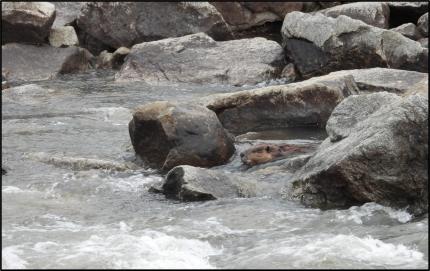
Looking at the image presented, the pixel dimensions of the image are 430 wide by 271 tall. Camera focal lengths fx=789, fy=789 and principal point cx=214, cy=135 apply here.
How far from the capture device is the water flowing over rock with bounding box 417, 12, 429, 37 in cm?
1738

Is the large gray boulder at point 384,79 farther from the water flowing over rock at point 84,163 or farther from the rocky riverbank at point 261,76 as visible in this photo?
the water flowing over rock at point 84,163

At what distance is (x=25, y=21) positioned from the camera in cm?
1578

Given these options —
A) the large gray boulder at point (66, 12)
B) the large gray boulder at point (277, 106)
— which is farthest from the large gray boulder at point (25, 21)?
the large gray boulder at point (277, 106)

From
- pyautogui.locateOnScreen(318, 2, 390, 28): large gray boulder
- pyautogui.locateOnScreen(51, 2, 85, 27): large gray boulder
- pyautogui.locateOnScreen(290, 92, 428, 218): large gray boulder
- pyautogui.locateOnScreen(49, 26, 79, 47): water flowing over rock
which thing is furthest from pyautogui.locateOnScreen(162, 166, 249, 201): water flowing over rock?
pyautogui.locateOnScreen(51, 2, 85, 27): large gray boulder

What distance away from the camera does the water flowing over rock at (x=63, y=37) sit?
16.6m

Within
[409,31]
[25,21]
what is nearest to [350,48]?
[409,31]

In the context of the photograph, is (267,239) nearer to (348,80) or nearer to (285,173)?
(285,173)

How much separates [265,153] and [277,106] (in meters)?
1.77

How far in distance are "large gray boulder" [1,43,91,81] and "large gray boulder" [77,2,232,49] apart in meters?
1.21

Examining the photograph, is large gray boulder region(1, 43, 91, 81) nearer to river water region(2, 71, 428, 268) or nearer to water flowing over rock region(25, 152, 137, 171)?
river water region(2, 71, 428, 268)

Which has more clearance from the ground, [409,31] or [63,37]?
[409,31]

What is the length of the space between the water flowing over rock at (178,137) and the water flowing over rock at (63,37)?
8.36 meters

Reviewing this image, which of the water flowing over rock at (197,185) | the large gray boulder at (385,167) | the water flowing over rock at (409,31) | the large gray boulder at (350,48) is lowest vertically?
the water flowing over rock at (409,31)

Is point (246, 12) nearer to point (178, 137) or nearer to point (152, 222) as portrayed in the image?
point (178, 137)
